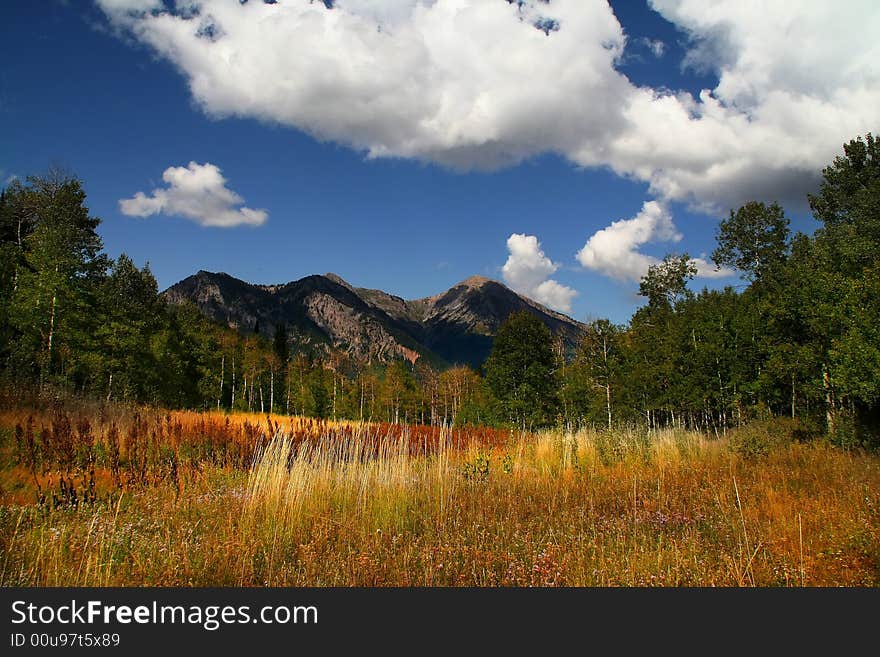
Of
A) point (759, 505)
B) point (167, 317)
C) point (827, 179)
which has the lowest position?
point (759, 505)

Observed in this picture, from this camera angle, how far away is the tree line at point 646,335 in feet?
63.1

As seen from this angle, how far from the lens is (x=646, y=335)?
3584 centimetres

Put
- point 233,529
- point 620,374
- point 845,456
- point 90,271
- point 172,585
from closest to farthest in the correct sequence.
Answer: point 172,585, point 233,529, point 845,456, point 90,271, point 620,374

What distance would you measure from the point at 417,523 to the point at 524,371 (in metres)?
28.9

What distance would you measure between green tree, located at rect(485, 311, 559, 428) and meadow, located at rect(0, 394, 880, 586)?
2383cm

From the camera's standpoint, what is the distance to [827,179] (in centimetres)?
3469

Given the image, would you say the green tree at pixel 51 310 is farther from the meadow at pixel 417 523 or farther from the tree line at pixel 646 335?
the meadow at pixel 417 523

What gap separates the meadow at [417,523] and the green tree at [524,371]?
78.2ft

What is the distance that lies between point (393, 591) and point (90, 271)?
36062 mm

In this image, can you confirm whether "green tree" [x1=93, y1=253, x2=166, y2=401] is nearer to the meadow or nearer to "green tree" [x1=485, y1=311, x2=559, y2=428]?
the meadow

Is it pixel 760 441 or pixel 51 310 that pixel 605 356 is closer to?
Result: pixel 760 441

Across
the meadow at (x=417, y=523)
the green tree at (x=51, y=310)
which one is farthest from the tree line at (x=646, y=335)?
the meadow at (x=417, y=523)

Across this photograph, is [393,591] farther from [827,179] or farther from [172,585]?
[827,179]

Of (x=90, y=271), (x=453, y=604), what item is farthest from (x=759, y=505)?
(x=90, y=271)
